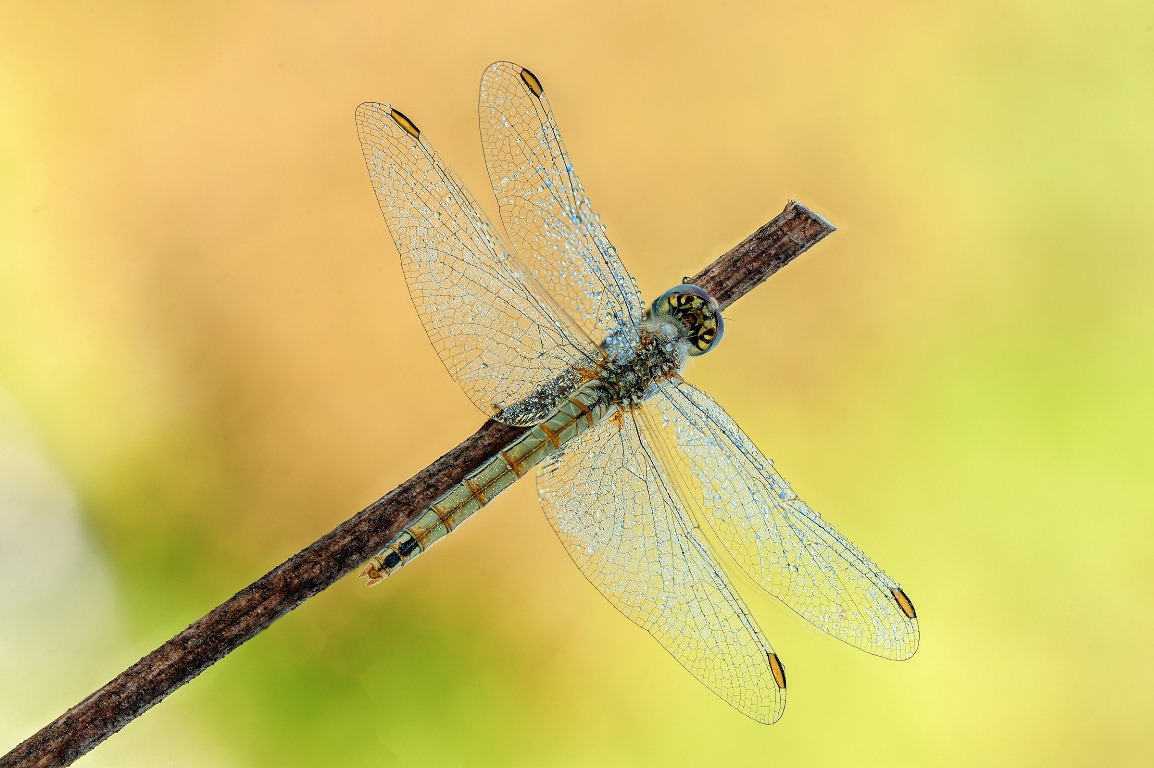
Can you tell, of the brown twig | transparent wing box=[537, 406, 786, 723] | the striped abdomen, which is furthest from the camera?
transparent wing box=[537, 406, 786, 723]

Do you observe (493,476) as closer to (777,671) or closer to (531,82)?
(777,671)

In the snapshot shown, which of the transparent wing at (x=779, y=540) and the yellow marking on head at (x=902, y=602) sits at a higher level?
the transparent wing at (x=779, y=540)

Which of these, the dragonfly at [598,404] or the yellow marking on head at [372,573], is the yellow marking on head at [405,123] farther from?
the yellow marking on head at [372,573]

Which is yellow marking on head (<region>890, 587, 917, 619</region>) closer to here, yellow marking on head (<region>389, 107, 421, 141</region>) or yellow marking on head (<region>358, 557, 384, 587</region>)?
yellow marking on head (<region>358, 557, 384, 587</region>)

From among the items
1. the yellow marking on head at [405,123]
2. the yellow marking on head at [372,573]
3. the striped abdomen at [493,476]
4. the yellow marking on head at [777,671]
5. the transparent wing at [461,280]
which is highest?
the yellow marking on head at [405,123]

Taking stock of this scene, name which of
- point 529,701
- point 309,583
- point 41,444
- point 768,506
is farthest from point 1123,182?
point 41,444

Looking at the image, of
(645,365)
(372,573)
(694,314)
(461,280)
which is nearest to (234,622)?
(372,573)

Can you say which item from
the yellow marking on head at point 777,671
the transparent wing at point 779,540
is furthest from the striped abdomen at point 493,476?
the yellow marking on head at point 777,671

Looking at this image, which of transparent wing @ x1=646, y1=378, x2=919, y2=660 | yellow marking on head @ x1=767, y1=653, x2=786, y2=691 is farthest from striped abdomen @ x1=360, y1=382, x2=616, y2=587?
yellow marking on head @ x1=767, y1=653, x2=786, y2=691
